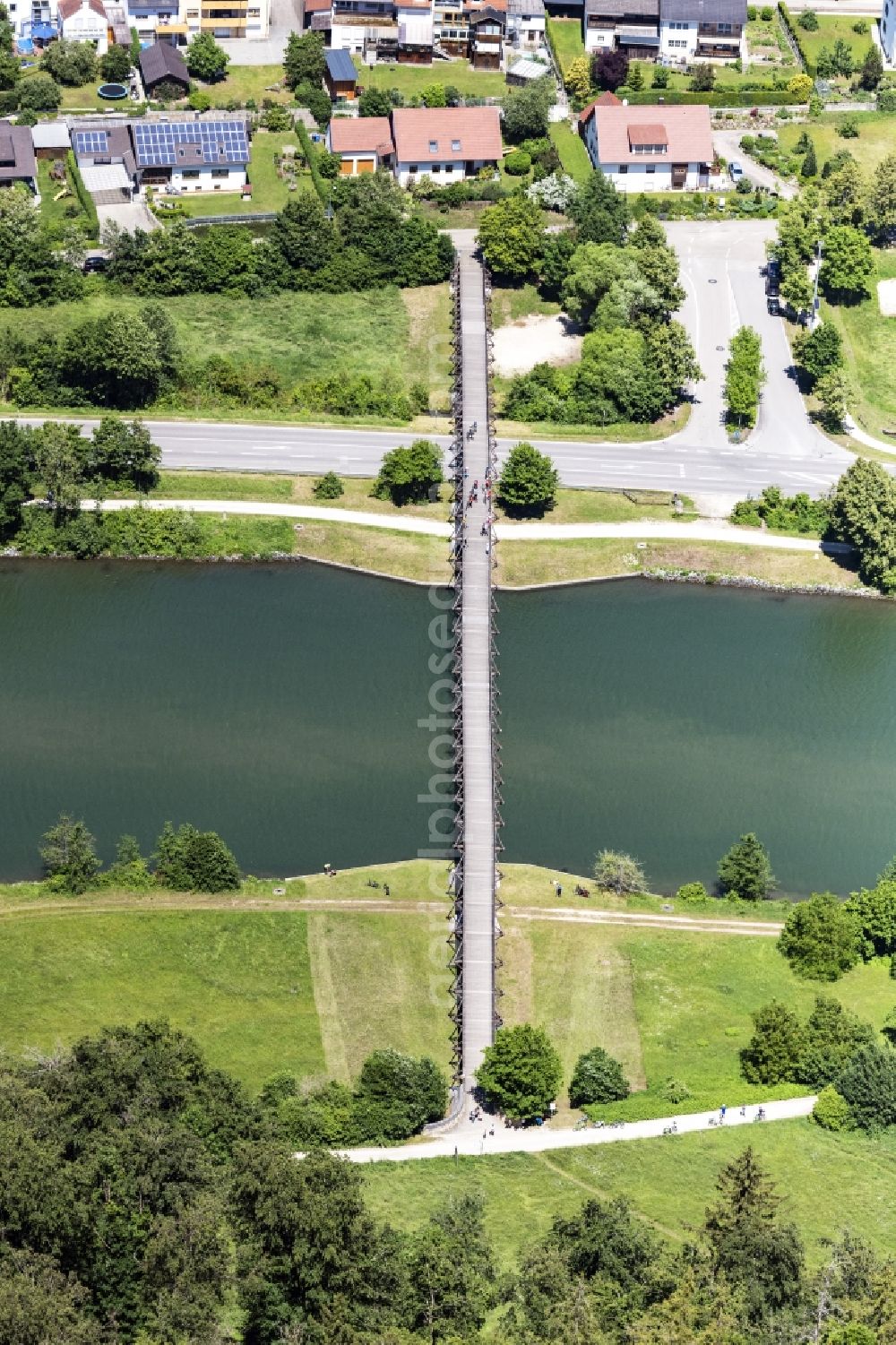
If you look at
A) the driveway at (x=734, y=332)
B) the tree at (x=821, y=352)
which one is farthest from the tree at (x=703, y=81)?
the tree at (x=821, y=352)

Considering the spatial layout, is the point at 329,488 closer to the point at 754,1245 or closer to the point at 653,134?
the point at 653,134

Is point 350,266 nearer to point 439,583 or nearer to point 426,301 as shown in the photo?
point 426,301

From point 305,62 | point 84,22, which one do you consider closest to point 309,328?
point 305,62

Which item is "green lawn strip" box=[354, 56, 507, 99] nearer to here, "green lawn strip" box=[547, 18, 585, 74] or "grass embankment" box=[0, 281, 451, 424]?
"green lawn strip" box=[547, 18, 585, 74]

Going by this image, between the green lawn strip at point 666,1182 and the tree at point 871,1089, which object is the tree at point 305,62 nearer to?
the tree at point 871,1089

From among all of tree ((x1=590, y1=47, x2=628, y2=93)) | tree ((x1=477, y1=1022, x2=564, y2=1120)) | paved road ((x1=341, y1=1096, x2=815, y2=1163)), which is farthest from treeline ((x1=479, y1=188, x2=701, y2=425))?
paved road ((x1=341, y1=1096, x2=815, y2=1163))

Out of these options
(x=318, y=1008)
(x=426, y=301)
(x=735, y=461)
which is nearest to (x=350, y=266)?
(x=426, y=301)
